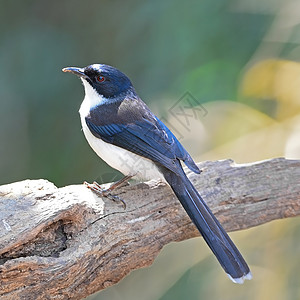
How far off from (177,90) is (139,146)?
2257 millimetres

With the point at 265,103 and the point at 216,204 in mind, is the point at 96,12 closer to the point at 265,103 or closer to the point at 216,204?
the point at 265,103

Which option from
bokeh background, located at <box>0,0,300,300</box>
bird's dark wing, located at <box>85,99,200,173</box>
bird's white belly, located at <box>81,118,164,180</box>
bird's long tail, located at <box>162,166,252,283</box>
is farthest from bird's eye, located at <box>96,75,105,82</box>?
bokeh background, located at <box>0,0,300,300</box>

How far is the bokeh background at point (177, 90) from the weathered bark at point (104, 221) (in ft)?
2.59

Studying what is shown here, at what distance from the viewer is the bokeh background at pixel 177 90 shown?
17.1 ft

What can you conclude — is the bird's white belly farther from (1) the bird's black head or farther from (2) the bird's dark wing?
(1) the bird's black head

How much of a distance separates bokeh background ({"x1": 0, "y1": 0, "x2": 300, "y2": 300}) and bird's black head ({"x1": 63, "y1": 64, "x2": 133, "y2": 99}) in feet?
4.00

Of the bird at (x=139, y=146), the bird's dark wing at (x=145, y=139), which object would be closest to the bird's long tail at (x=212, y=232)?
the bird at (x=139, y=146)

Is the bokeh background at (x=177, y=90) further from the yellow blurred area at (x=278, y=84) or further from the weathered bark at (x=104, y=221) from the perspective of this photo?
the weathered bark at (x=104, y=221)

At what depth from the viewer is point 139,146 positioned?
409cm

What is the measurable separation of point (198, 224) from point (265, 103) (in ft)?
7.14

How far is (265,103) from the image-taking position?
18.7 feet

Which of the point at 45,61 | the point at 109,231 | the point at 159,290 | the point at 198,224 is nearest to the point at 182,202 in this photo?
the point at 198,224

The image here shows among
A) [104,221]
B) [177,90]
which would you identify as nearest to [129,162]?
[104,221]

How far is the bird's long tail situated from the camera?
150 inches
